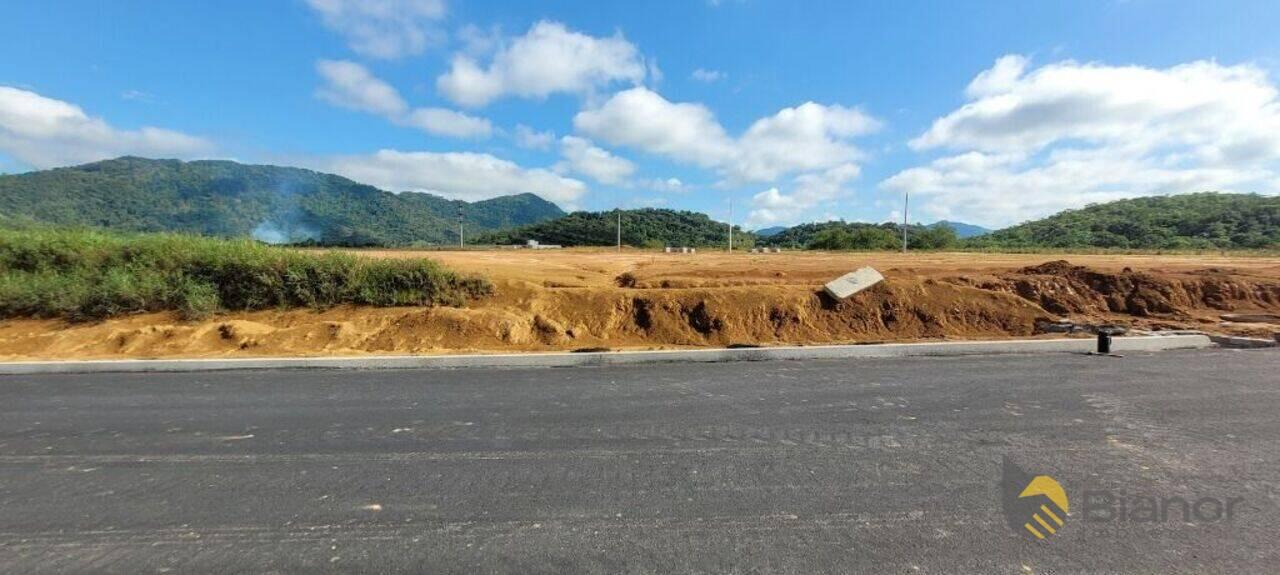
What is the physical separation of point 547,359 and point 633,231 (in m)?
79.5

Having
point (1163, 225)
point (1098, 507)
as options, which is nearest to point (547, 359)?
point (1098, 507)

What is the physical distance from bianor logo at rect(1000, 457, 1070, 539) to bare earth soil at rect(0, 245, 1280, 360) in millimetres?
6987

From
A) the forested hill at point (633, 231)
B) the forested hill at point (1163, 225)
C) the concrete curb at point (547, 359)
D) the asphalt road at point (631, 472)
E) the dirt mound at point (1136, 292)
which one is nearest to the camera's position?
the asphalt road at point (631, 472)

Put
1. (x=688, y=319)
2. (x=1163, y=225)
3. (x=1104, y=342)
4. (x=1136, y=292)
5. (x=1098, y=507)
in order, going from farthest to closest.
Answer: (x=1163, y=225) → (x=1136, y=292) → (x=688, y=319) → (x=1104, y=342) → (x=1098, y=507)

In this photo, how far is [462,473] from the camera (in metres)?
3.97

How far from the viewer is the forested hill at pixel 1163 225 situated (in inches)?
2271

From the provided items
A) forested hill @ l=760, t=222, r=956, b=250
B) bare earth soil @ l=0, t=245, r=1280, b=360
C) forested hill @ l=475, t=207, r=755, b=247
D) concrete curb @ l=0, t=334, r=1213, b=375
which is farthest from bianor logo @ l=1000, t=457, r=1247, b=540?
forested hill @ l=475, t=207, r=755, b=247

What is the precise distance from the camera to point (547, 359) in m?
8.19

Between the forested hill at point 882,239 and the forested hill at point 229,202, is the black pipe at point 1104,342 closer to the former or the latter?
the forested hill at point 882,239

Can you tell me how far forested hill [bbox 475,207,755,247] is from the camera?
81200 millimetres

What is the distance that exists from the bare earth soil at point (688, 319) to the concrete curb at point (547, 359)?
1.25 metres

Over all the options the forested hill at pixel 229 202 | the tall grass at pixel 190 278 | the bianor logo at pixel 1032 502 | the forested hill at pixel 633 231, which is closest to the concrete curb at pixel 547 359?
the tall grass at pixel 190 278

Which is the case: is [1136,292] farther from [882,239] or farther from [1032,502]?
[882,239]

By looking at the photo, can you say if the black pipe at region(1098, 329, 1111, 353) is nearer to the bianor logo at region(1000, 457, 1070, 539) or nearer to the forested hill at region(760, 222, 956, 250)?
the bianor logo at region(1000, 457, 1070, 539)
